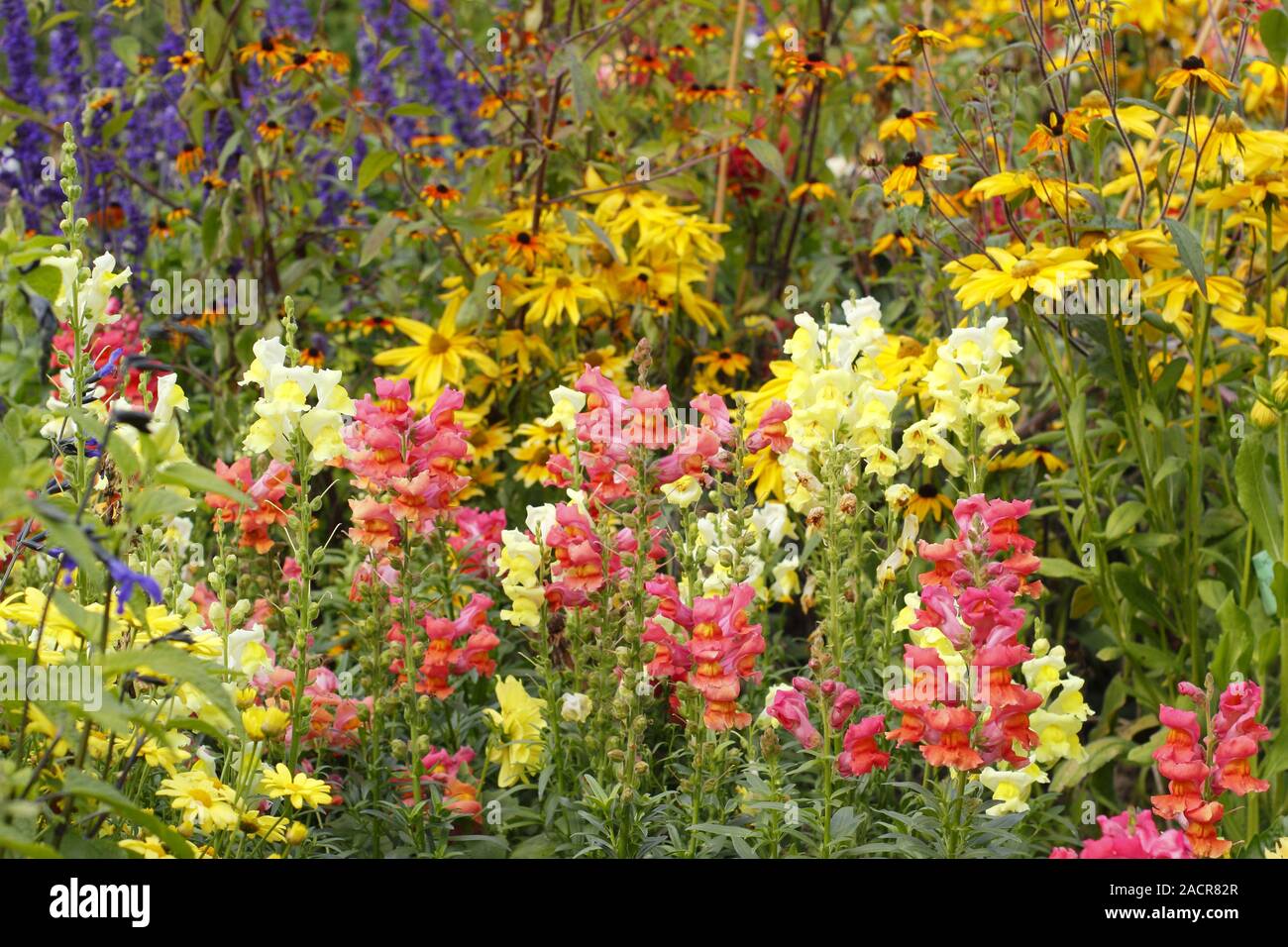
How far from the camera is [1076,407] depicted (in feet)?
9.34

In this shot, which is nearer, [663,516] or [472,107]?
[663,516]

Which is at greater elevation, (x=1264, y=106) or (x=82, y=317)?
(x=1264, y=106)

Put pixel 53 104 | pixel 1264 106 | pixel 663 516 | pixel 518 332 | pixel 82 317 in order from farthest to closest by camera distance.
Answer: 1. pixel 53 104
2. pixel 1264 106
3. pixel 518 332
4. pixel 663 516
5. pixel 82 317

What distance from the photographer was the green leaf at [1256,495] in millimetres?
2752

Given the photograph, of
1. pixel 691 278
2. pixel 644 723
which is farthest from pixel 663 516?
pixel 691 278

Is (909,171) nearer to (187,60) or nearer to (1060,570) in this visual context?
(1060,570)

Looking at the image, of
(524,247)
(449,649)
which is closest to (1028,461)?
(524,247)

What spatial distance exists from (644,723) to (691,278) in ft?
5.36

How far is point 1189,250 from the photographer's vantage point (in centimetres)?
266

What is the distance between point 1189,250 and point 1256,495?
0.45 m

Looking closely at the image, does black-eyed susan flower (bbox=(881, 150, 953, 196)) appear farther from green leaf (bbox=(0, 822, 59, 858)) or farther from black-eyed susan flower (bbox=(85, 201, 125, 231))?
black-eyed susan flower (bbox=(85, 201, 125, 231))

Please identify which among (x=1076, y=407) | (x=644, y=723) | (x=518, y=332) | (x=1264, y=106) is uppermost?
(x=1264, y=106)
